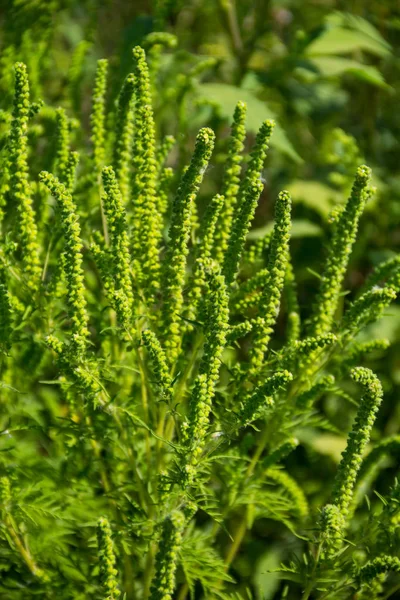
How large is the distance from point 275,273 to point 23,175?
1.16 ft

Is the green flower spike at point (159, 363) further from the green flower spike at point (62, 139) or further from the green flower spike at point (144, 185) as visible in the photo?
the green flower spike at point (62, 139)

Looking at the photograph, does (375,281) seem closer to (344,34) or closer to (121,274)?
(121,274)

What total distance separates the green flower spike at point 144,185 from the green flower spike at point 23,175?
136mm

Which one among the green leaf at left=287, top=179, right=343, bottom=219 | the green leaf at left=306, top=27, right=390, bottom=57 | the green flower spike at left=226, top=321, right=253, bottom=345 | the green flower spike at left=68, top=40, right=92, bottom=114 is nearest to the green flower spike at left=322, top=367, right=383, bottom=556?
the green flower spike at left=226, top=321, right=253, bottom=345

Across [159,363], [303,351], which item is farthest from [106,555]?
[303,351]

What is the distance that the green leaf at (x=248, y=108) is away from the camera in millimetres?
1471

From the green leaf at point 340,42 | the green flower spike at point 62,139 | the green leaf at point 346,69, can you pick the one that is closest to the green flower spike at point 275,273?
the green flower spike at point 62,139

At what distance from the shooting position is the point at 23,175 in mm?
996

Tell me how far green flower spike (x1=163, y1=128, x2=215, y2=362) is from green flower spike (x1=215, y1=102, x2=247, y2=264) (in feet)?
0.26

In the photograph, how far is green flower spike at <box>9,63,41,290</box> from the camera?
94cm

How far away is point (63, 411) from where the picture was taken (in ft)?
5.27

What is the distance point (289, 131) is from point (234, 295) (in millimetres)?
1463

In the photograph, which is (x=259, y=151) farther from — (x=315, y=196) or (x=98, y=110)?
(x=315, y=196)

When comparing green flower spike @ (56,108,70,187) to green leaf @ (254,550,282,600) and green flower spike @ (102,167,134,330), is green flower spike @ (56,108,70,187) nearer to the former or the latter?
green flower spike @ (102,167,134,330)
